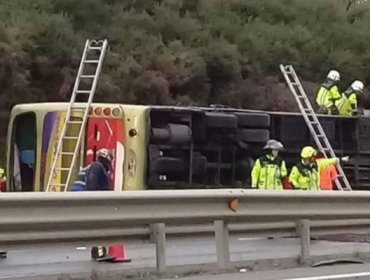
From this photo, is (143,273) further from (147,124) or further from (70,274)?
(147,124)

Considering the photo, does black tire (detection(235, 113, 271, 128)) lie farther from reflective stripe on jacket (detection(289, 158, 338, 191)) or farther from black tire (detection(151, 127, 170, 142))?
reflective stripe on jacket (detection(289, 158, 338, 191))

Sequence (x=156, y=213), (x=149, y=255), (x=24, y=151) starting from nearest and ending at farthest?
1. (x=156, y=213)
2. (x=149, y=255)
3. (x=24, y=151)

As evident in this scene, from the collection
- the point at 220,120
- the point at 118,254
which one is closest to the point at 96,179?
the point at 118,254

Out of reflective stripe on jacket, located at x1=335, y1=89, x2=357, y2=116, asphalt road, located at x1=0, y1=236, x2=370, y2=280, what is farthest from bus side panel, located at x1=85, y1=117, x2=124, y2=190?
reflective stripe on jacket, located at x1=335, y1=89, x2=357, y2=116

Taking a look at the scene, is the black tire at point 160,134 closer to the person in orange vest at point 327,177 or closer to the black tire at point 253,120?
the black tire at point 253,120

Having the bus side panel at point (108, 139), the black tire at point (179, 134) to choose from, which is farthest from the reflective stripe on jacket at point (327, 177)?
the bus side panel at point (108, 139)

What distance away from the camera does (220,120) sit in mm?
19734

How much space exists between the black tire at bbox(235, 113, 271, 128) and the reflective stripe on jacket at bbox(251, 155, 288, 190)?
2.53 m

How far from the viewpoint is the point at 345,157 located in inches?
862

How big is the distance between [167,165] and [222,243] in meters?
7.91

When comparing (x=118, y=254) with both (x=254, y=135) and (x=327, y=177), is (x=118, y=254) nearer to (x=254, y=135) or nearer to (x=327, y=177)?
(x=327, y=177)

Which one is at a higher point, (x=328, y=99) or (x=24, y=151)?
(x=328, y=99)

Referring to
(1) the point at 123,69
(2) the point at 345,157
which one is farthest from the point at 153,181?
(1) the point at 123,69

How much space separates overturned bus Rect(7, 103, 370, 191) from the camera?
18.5 meters
